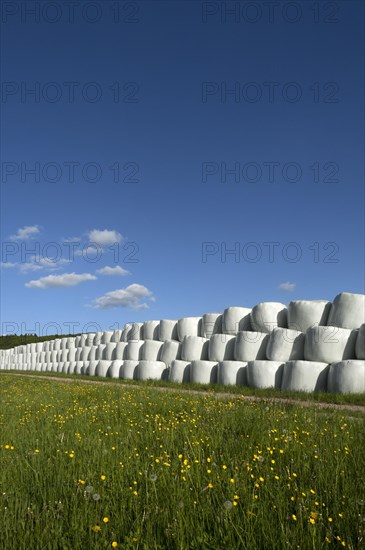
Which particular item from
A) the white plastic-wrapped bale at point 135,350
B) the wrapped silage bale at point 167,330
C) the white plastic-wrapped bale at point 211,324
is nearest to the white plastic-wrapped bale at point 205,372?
the white plastic-wrapped bale at point 211,324

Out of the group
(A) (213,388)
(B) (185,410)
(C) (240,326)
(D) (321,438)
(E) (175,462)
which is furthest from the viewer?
(C) (240,326)

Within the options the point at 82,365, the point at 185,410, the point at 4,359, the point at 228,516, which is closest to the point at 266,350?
the point at 185,410

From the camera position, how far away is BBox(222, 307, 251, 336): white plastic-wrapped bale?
15.9m

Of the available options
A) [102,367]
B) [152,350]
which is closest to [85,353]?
[102,367]

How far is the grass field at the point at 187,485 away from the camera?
2.88 m

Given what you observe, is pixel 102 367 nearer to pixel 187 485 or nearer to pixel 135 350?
pixel 135 350

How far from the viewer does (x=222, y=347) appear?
51.3ft

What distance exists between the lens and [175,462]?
423cm

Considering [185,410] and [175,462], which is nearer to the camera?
[175,462]

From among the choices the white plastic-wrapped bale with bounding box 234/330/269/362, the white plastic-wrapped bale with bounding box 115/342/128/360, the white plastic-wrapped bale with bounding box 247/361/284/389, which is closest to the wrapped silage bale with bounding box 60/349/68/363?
the white plastic-wrapped bale with bounding box 115/342/128/360

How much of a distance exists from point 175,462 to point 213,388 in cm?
971

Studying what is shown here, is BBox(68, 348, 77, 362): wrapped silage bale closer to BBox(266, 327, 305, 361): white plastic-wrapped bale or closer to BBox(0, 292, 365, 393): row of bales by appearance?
BBox(0, 292, 365, 393): row of bales

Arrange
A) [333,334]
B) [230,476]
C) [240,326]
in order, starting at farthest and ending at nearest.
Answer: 1. [240,326]
2. [333,334]
3. [230,476]

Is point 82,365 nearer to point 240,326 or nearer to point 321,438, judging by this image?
point 240,326
